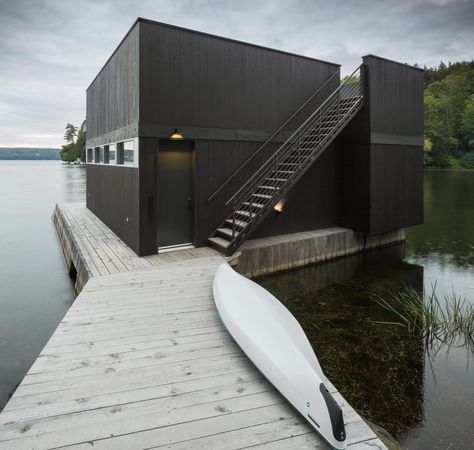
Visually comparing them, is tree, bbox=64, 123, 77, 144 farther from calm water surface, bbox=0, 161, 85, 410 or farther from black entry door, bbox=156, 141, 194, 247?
black entry door, bbox=156, 141, 194, 247

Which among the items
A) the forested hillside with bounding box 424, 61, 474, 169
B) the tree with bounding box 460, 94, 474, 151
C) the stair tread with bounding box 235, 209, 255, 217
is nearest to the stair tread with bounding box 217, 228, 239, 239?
the stair tread with bounding box 235, 209, 255, 217

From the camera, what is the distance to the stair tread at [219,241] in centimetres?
769

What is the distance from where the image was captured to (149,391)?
9.53ft

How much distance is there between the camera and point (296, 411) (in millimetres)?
2682

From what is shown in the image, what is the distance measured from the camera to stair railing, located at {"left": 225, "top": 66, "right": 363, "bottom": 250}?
8.13m

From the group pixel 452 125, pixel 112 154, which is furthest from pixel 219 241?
pixel 452 125

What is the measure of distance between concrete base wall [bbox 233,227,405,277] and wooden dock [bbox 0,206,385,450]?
11.5 feet

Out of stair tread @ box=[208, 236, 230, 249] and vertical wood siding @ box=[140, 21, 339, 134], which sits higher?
vertical wood siding @ box=[140, 21, 339, 134]

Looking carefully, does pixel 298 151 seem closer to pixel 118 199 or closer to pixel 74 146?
pixel 118 199

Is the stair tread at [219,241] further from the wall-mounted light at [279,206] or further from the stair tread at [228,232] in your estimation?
the wall-mounted light at [279,206]

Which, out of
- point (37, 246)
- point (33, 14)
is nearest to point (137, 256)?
point (37, 246)

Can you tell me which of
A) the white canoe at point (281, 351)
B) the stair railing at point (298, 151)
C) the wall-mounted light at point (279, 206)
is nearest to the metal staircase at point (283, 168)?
the stair railing at point (298, 151)

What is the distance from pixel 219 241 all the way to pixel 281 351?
202 inches

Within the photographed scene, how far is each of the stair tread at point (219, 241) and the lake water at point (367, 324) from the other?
1.38 meters
